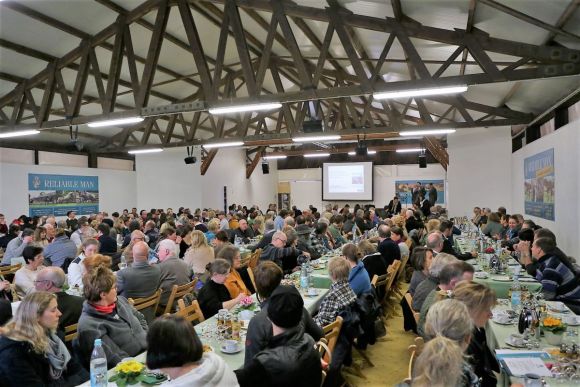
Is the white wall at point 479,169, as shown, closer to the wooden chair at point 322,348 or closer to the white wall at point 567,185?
the white wall at point 567,185

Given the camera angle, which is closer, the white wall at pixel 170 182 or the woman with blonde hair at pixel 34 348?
the woman with blonde hair at pixel 34 348

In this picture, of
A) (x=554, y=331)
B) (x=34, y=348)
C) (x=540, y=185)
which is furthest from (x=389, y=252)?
(x=34, y=348)

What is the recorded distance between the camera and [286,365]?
7.17ft

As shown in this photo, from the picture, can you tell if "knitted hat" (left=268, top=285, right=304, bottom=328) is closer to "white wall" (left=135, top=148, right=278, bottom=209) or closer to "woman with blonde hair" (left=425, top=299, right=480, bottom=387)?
"woman with blonde hair" (left=425, top=299, right=480, bottom=387)

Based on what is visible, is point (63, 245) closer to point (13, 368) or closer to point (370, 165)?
point (13, 368)

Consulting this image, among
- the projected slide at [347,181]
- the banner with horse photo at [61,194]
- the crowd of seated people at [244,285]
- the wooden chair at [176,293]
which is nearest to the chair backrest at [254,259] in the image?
the crowd of seated people at [244,285]

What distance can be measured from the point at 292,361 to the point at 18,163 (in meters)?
13.7

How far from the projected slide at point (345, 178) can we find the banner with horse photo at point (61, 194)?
39.5 feet

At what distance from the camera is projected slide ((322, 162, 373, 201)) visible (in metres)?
22.0

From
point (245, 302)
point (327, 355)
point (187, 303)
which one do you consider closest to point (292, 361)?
point (327, 355)

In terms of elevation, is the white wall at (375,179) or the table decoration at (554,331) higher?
the white wall at (375,179)

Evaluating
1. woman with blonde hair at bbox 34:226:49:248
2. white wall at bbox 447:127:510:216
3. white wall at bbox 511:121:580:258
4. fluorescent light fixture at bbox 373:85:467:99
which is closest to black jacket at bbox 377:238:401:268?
fluorescent light fixture at bbox 373:85:467:99

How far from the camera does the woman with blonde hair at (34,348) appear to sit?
2.39m

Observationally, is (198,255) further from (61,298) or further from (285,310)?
(285,310)
